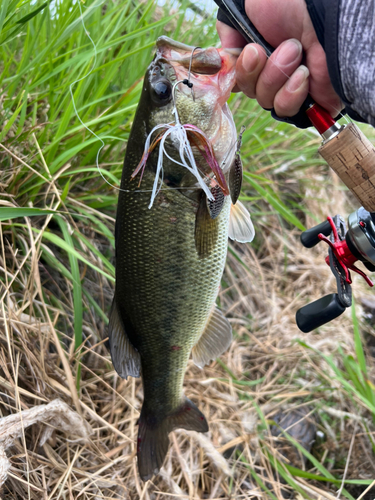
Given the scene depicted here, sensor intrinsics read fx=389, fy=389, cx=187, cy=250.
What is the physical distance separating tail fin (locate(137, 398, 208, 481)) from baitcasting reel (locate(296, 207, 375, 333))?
75cm

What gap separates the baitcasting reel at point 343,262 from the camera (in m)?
1.22

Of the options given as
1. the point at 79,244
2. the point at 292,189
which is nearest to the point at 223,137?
the point at 79,244

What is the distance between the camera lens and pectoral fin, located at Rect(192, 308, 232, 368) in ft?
5.63

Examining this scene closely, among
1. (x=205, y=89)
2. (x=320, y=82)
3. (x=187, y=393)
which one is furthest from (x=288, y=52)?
(x=187, y=393)

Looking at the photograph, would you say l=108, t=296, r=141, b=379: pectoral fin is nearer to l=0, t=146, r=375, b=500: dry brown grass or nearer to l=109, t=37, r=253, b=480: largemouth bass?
l=109, t=37, r=253, b=480: largemouth bass

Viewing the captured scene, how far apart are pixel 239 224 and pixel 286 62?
0.63 meters

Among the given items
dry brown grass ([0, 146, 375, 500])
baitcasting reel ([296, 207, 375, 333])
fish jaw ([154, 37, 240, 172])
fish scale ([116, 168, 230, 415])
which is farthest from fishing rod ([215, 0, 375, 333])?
dry brown grass ([0, 146, 375, 500])

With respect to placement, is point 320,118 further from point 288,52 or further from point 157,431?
point 157,431

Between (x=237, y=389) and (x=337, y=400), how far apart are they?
2.34 ft

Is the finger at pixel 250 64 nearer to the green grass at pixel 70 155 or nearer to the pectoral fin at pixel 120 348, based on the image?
the green grass at pixel 70 155

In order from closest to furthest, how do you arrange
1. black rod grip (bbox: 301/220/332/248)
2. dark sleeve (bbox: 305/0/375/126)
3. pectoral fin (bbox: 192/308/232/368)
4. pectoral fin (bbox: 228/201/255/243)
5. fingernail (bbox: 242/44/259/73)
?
1. dark sleeve (bbox: 305/0/375/126)
2. fingernail (bbox: 242/44/259/73)
3. black rod grip (bbox: 301/220/332/248)
4. pectoral fin (bbox: 228/201/255/243)
5. pectoral fin (bbox: 192/308/232/368)

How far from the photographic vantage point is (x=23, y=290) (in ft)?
6.10

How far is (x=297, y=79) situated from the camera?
121 cm

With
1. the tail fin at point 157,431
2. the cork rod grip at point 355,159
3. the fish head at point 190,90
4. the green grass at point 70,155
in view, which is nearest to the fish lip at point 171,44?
the fish head at point 190,90
